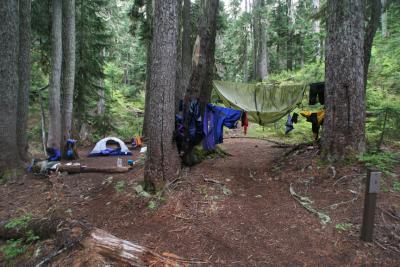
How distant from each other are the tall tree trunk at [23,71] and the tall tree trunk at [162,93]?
3973mm

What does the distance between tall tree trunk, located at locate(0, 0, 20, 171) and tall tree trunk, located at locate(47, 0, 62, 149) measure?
78.3 inches

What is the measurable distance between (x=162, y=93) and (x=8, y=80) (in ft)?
12.3

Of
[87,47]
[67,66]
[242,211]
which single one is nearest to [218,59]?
[87,47]

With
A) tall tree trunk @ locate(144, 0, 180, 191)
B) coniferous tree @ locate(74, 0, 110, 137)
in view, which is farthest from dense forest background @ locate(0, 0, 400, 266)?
coniferous tree @ locate(74, 0, 110, 137)

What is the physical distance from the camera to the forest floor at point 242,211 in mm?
3008

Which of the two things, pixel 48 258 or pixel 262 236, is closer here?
pixel 48 258

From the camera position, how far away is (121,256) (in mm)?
2766

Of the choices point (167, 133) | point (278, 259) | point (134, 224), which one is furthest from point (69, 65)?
point (278, 259)

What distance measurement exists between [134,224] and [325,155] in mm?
3149

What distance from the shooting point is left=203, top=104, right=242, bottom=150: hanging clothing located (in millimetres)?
5246

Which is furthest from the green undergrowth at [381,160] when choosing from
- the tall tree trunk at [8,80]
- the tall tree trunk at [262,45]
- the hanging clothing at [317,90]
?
the tall tree trunk at [262,45]

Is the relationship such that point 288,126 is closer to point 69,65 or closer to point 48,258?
point 48,258

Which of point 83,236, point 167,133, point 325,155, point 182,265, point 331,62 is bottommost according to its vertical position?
point 182,265

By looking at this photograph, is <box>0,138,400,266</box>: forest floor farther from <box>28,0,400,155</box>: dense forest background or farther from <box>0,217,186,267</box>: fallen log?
<box>28,0,400,155</box>: dense forest background
